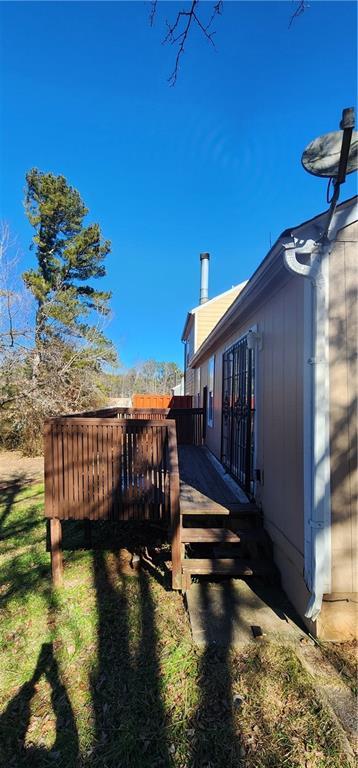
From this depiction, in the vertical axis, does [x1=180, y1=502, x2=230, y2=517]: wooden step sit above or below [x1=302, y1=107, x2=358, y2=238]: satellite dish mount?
below

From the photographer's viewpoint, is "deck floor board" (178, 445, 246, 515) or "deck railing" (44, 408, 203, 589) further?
"deck floor board" (178, 445, 246, 515)

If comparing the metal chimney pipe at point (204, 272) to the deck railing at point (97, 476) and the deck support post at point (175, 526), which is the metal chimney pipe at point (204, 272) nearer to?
the deck railing at point (97, 476)

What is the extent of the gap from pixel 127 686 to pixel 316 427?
2031 mm

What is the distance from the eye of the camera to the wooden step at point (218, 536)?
3.45 m

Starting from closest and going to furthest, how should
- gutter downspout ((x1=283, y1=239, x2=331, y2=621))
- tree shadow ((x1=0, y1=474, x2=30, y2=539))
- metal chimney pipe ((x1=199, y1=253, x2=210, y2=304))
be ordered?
gutter downspout ((x1=283, y1=239, x2=331, y2=621)) → tree shadow ((x1=0, y1=474, x2=30, y2=539)) → metal chimney pipe ((x1=199, y1=253, x2=210, y2=304))

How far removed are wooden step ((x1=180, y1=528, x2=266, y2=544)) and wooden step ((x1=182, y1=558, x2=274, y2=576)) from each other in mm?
175

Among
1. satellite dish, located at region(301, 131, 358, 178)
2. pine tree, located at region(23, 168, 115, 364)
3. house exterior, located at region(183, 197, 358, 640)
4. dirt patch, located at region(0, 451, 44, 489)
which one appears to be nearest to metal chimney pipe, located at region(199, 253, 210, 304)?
pine tree, located at region(23, 168, 115, 364)

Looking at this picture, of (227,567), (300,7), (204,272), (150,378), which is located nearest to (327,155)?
(300,7)

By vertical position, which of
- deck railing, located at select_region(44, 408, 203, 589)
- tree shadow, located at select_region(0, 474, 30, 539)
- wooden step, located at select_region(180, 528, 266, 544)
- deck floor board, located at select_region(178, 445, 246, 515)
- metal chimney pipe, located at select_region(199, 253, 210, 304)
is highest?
metal chimney pipe, located at select_region(199, 253, 210, 304)

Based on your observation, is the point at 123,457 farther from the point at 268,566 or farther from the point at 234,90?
the point at 234,90

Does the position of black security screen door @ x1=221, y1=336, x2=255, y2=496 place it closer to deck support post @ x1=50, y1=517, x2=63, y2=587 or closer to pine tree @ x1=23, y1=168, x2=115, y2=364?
deck support post @ x1=50, y1=517, x2=63, y2=587

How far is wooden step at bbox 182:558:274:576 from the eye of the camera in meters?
3.26

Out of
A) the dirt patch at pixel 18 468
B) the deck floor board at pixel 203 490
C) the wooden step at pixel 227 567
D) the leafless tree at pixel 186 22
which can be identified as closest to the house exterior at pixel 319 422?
the wooden step at pixel 227 567

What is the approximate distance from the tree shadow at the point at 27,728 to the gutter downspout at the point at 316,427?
1.63 meters
